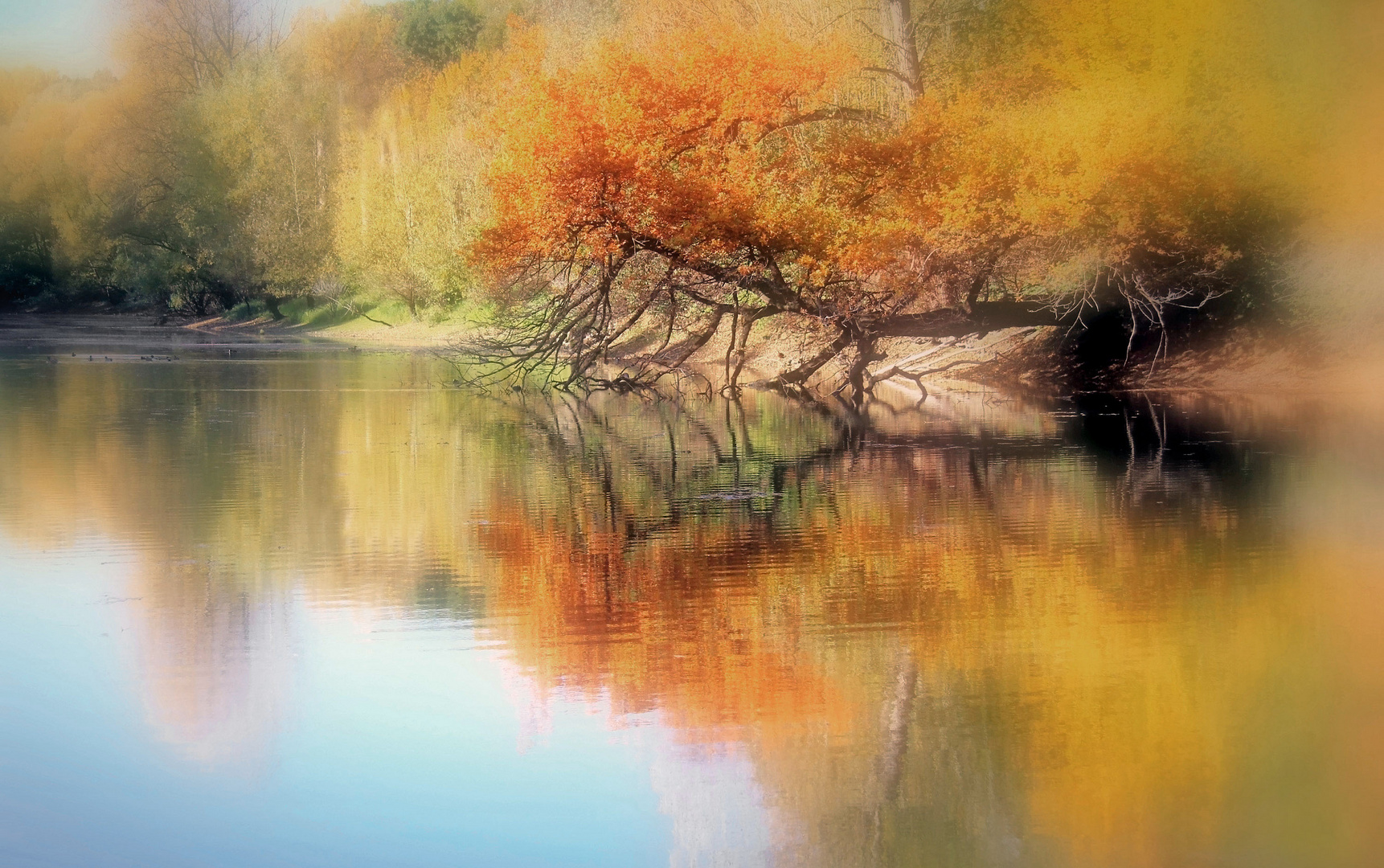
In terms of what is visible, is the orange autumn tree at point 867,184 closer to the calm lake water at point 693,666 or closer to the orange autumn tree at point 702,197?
the orange autumn tree at point 702,197

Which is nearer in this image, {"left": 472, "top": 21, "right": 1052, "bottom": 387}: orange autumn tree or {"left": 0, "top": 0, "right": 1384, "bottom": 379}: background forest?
{"left": 472, "top": 21, "right": 1052, "bottom": 387}: orange autumn tree

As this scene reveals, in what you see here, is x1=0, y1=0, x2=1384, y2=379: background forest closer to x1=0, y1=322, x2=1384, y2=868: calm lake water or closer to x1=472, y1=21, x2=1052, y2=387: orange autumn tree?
x1=472, y1=21, x2=1052, y2=387: orange autumn tree

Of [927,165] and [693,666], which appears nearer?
[693,666]

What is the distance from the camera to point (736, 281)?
2616cm

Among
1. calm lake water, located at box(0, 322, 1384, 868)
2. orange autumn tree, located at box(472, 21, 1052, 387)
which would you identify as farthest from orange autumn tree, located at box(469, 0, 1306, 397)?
calm lake water, located at box(0, 322, 1384, 868)

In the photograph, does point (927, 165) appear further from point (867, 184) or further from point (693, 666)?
point (693, 666)

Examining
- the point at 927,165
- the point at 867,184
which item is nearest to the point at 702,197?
the point at 867,184

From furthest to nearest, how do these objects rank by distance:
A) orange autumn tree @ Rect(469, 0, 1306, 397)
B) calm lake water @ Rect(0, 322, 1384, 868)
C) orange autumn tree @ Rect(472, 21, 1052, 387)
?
orange autumn tree @ Rect(469, 0, 1306, 397) → orange autumn tree @ Rect(472, 21, 1052, 387) → calm lake water @ Rect(0, 322, 1384, 868)

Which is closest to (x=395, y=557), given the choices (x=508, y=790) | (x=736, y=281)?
(x=508, y=790)

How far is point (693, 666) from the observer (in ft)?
23.8

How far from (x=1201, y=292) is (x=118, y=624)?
23.8 meters

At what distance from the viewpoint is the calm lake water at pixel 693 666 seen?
5.40 meters

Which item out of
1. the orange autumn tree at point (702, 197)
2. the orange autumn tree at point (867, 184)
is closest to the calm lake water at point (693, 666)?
the orange autumn tree at point (702, 197)

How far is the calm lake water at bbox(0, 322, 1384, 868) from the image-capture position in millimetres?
5402
